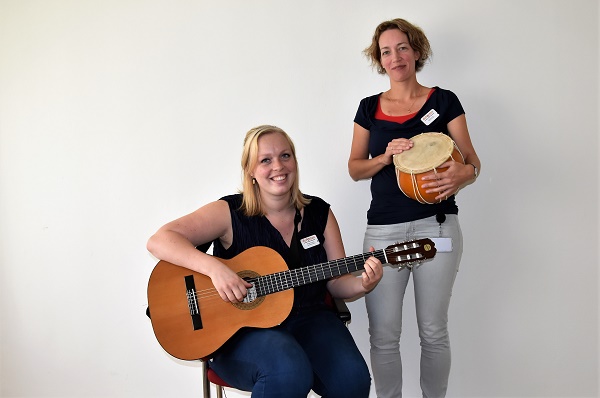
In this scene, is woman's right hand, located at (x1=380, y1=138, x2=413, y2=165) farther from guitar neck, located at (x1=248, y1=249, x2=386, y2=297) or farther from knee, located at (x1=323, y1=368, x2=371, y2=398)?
knee, located at (x1=323, y1=368, x2=371, y2=398)

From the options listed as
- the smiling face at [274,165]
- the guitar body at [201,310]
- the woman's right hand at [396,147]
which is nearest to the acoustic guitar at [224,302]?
the guitar body at [201,310]

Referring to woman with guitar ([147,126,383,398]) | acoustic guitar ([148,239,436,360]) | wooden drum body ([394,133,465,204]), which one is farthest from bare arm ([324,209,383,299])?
wooden drum body ([394,133,465,204])

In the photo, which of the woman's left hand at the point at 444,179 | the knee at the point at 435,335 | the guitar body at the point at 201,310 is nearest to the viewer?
the guitar body at the point at 201,310

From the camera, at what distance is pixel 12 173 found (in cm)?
270

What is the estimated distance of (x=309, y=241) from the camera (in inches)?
79.0

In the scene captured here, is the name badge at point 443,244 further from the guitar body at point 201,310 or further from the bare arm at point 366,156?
the guitar body at point 201,310

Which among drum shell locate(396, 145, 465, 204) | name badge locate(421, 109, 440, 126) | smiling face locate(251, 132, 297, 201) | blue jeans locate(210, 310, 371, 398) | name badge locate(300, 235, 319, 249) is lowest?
blue jeans locate(210, 310, 371, 398)

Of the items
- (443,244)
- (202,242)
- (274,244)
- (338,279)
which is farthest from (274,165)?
(443,244)

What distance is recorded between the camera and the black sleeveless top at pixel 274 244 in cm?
196

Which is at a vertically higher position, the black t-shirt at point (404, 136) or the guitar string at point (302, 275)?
the black t-shirt at point (404, 136)

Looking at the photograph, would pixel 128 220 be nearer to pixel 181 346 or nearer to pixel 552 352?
pixel 181 346

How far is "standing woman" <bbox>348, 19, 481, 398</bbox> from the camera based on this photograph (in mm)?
2131

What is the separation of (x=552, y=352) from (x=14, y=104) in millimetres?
3099

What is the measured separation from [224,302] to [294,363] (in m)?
0.36
